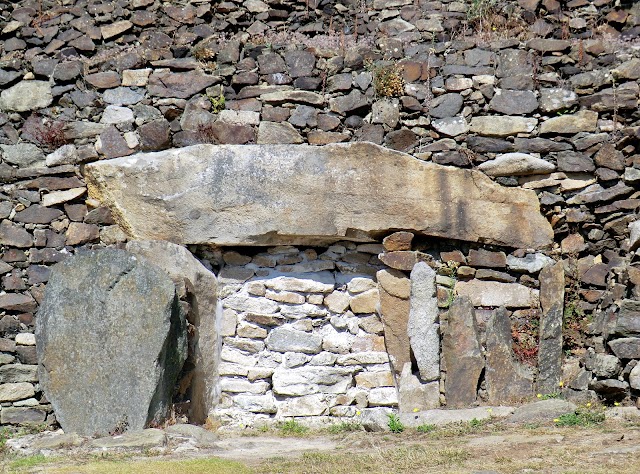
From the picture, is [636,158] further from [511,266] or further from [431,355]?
[431,355]

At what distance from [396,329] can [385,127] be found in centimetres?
182

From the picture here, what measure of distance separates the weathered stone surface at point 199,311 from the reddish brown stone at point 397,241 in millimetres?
1540

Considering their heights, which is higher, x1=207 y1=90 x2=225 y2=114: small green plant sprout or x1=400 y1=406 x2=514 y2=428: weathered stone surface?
x1=207 y1=90 x2=225 y2=114: small green plant sprout

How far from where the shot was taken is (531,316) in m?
7.12

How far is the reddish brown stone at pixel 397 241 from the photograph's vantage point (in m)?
7.06

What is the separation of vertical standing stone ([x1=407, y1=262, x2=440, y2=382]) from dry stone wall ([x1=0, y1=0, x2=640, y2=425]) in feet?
0.36

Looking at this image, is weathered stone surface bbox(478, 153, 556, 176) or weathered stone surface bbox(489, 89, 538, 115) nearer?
weathered stone surface bbox(478, 153, 556, 176)

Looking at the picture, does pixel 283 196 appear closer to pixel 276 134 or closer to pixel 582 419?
pixel 276 134

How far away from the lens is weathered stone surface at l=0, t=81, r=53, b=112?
775 cm

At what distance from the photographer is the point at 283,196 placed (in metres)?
7.04

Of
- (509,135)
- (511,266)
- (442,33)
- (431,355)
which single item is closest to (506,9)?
(442,33)

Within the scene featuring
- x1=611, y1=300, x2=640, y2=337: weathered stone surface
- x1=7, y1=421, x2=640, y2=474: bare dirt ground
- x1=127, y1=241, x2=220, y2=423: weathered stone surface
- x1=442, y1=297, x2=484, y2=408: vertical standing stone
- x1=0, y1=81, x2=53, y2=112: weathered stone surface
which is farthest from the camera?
x1=0, y1=81, x2=53, y2=112: weathered stone surface

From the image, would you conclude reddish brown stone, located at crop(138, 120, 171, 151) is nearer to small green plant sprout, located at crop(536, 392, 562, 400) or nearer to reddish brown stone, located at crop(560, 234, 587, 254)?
reddish brown stone, located at crop(560, 234, 587, 254)

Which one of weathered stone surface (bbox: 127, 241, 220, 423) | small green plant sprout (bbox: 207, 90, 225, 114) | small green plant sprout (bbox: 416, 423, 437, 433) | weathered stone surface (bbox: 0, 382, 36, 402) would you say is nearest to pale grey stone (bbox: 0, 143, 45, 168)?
weathered stone surface (bbox: 127, 241, 220, 423)
